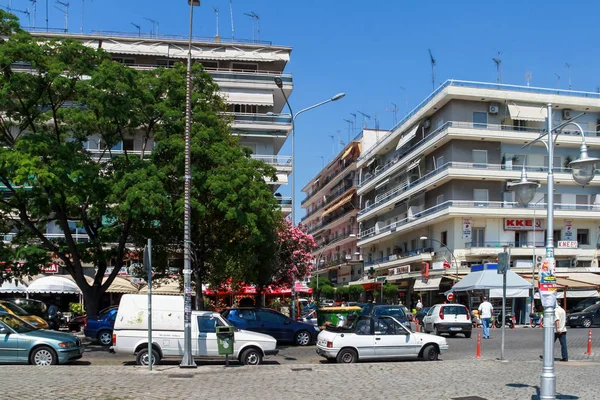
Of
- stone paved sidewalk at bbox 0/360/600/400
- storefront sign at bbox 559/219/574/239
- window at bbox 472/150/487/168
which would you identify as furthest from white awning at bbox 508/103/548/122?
stone paved sidewalk at bbox 0/360/600/400

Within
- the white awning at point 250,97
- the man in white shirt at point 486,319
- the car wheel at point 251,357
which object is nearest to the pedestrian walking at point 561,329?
the car wheel at point 251,357

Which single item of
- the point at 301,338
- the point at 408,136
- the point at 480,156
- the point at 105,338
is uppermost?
the point at 408,136

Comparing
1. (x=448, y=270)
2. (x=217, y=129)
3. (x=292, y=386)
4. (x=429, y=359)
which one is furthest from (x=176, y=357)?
(x=448, y=270)

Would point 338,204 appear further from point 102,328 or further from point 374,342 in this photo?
point 374,342

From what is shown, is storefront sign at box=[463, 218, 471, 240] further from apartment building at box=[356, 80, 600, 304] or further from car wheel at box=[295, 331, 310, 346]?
car wheel at box=[295, 331, 310, 346]

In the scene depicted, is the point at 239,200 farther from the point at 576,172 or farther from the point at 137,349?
the point at 576,172

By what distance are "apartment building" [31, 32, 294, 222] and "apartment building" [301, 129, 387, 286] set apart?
99.5ft

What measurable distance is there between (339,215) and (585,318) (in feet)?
173

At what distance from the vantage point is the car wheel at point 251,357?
63.3 feet

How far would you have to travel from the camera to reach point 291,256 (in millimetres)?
39000

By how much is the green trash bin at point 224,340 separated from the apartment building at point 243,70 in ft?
101

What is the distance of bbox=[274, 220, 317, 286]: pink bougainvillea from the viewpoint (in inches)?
1518

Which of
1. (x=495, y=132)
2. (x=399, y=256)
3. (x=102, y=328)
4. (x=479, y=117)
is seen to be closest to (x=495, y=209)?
(x=495, y=132)

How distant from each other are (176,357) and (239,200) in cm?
716
